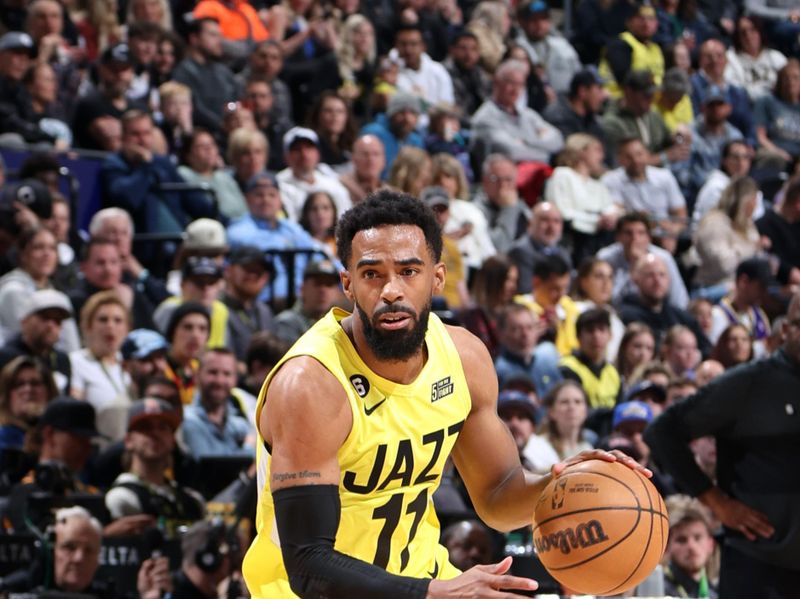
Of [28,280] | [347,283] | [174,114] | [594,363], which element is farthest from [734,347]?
[347,283]

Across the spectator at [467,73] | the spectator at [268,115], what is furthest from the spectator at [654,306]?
the spectator at [467,73]

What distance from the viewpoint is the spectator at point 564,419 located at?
9.87m

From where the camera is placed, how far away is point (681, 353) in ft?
38.2

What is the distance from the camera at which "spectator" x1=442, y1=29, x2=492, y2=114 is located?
1608 centimetres

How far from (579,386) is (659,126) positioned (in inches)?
270

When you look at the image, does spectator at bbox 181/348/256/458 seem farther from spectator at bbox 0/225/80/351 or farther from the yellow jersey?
the yellow jersey

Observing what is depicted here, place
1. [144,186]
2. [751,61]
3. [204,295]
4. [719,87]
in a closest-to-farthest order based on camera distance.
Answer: [204,295], [144,186], [719,87], [751,61]

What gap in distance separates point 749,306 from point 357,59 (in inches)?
186

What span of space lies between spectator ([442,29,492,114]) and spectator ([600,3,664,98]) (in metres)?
1.88

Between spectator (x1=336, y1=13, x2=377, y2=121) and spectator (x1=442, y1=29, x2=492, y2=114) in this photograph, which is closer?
spectator (x1=336, y1=13, x2=377, y2=121)

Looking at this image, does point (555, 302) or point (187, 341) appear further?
point (555, 302)

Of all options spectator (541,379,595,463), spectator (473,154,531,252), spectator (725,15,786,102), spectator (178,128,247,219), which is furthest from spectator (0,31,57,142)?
spectator (725,15,786,102)

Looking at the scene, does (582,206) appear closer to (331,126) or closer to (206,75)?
(331,126)

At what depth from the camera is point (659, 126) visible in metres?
16.3
